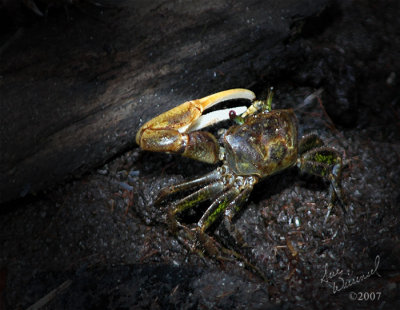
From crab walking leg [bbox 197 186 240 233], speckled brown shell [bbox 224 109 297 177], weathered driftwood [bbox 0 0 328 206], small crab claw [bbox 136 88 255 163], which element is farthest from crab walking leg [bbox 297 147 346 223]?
weathered driftwood [bbox 0 0 328 206]

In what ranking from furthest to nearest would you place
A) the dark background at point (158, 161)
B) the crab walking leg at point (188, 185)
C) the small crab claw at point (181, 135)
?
the crab walking leg at point (188, 185) → the small crab claw at point (181, 135) → the dark background at point (158, 161)

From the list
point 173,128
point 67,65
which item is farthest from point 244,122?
point 67,65

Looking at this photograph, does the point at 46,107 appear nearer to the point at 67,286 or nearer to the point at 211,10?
the point at 67,286

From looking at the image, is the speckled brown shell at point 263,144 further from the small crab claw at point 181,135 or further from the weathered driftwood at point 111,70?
the weathered driftwood at point 111,70

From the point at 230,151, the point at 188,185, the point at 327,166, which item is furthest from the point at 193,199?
the point at 327,166

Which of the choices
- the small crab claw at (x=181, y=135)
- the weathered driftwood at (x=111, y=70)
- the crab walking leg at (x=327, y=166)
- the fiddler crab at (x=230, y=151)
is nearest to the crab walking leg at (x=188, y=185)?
the fiddler crab at (x=230, y=151)

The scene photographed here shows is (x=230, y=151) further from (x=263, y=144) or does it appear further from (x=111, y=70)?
(x=111, y=70)
